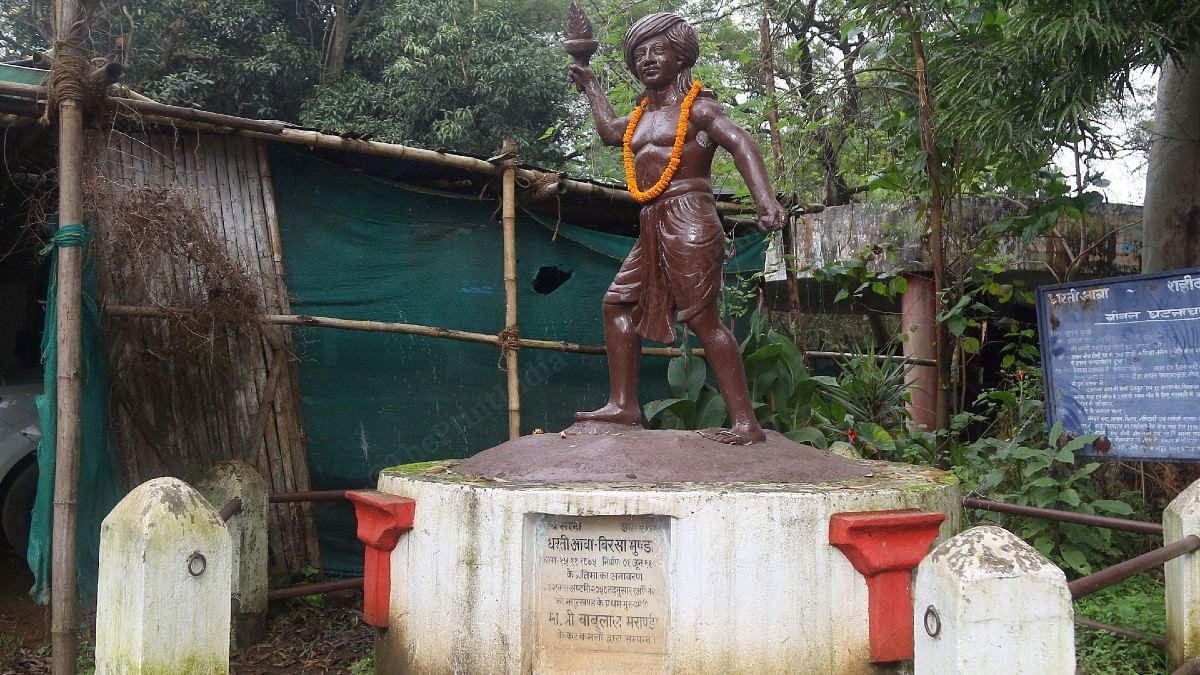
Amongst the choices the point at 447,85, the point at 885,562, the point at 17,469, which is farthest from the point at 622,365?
the point at 447,85

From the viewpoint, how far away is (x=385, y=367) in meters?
5.61

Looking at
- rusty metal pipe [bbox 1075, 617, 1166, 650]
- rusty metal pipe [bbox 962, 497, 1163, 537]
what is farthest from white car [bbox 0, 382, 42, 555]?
rusty metal pipe [bbox 1075, 617, 1166, 650]

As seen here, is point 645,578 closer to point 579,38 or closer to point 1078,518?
point 1078,518

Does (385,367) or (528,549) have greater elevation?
(385,367)

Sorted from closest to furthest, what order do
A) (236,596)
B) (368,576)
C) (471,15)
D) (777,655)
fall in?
(777,655), (368,576), (236,596), (471,15)

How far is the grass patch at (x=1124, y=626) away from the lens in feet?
13.0

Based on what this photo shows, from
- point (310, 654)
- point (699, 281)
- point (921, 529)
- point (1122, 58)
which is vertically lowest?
point (310, 654)

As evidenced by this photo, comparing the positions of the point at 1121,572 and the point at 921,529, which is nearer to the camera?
the point at 1121,572

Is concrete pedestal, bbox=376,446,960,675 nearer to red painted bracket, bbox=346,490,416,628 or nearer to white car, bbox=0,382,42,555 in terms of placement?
red painted bracket, bbox=346,490,416,628

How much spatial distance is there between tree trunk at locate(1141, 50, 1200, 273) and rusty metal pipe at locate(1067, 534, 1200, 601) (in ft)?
8.30

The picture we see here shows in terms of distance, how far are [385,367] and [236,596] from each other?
63.0 inches

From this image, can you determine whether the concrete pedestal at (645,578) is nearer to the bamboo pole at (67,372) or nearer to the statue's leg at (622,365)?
the statue's leg at (622,365)

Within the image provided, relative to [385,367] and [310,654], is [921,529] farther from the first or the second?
[385,367]

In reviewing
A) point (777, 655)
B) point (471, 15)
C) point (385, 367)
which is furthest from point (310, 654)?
point (471, 15)
